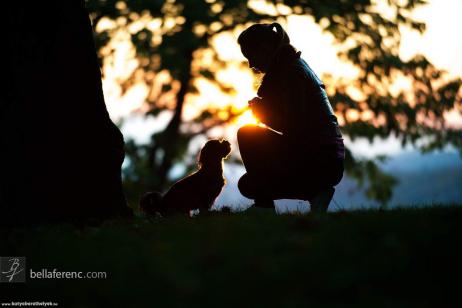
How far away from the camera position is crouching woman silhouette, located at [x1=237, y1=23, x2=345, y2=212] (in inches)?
224

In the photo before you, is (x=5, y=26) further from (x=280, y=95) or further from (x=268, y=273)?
(x=268, y=273)

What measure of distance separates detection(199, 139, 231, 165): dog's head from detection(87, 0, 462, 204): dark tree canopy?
6943mm

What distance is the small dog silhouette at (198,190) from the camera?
271 inches

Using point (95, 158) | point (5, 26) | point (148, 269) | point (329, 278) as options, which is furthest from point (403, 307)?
point (5, 26)

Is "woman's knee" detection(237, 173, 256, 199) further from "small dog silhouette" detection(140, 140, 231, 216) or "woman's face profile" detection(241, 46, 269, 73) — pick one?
"woman's face profile" detection(241, 46, 269, 73)

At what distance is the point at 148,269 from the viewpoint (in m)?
3.61

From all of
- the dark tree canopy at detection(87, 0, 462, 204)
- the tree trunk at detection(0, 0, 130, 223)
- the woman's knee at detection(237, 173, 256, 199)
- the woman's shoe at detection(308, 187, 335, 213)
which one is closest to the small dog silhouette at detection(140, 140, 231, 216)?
the tree trunk at detection(0, 0, 130, 223)

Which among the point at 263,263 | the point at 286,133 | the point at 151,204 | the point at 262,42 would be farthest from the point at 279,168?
the point at 263,263

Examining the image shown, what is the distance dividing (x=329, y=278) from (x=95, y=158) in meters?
3.90

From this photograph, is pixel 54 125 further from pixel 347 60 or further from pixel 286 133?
pixel 347 60

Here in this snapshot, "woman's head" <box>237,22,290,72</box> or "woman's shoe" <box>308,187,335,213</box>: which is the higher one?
"woman's head" <box>237,22,290,72</box>

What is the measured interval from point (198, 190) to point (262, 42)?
217 cm

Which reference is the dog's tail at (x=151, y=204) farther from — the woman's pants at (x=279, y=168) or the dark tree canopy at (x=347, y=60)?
the dark tree canopy at (x=347, y=60)

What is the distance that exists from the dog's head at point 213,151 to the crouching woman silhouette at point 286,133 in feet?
3.26
